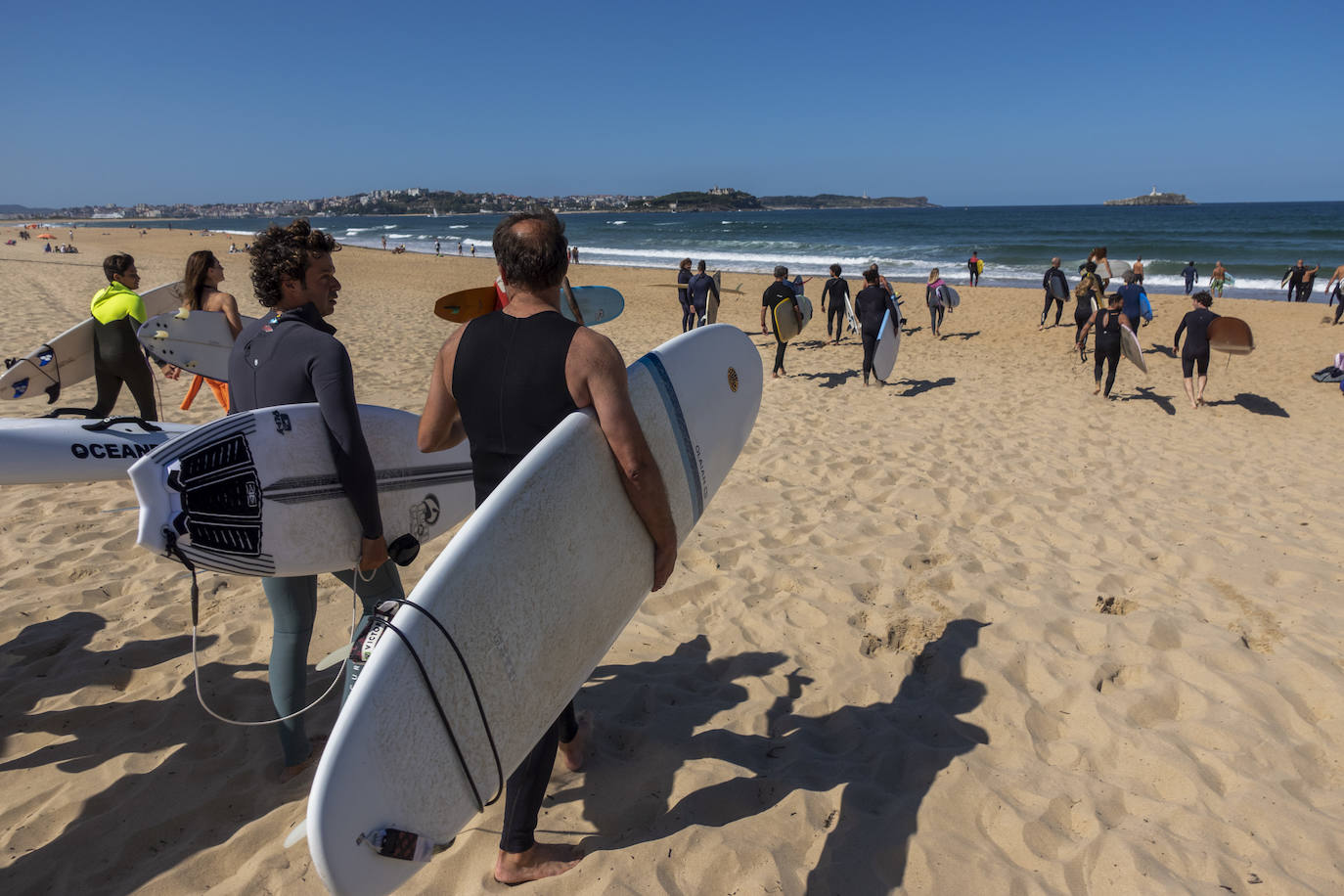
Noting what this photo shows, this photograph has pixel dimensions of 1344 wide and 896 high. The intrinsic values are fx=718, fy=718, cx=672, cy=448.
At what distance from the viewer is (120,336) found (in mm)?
4730

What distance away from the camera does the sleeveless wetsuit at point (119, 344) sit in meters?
4.70

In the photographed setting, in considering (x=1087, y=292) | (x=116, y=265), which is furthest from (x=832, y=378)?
(x=116, y=265)

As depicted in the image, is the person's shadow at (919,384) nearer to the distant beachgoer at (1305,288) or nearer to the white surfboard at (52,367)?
the white surfboard at (52,367)

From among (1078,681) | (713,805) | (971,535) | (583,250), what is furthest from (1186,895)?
(583,250)

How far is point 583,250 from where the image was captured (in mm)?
48625

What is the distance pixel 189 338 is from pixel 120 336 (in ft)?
2.74

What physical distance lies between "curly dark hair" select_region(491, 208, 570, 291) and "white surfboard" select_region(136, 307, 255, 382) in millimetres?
3274

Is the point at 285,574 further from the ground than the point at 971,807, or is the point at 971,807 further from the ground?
the point at 285,574

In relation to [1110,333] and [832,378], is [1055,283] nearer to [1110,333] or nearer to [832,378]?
[1110,333]

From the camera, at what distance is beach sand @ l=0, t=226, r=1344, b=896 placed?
2168 mm

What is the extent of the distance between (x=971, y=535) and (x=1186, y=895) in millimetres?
2740

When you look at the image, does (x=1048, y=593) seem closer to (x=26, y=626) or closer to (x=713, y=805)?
(x=713, y=805)

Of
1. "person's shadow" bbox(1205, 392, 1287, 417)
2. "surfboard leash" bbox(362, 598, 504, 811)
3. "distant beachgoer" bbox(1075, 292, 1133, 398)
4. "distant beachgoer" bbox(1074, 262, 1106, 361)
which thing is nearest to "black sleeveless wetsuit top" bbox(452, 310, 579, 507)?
"surfboard leash" bbox(362, 598, 504, 811)

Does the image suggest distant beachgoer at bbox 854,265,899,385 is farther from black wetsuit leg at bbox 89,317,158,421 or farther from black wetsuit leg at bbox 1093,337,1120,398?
black wetsuit leg at bbox 89,317,158,421
